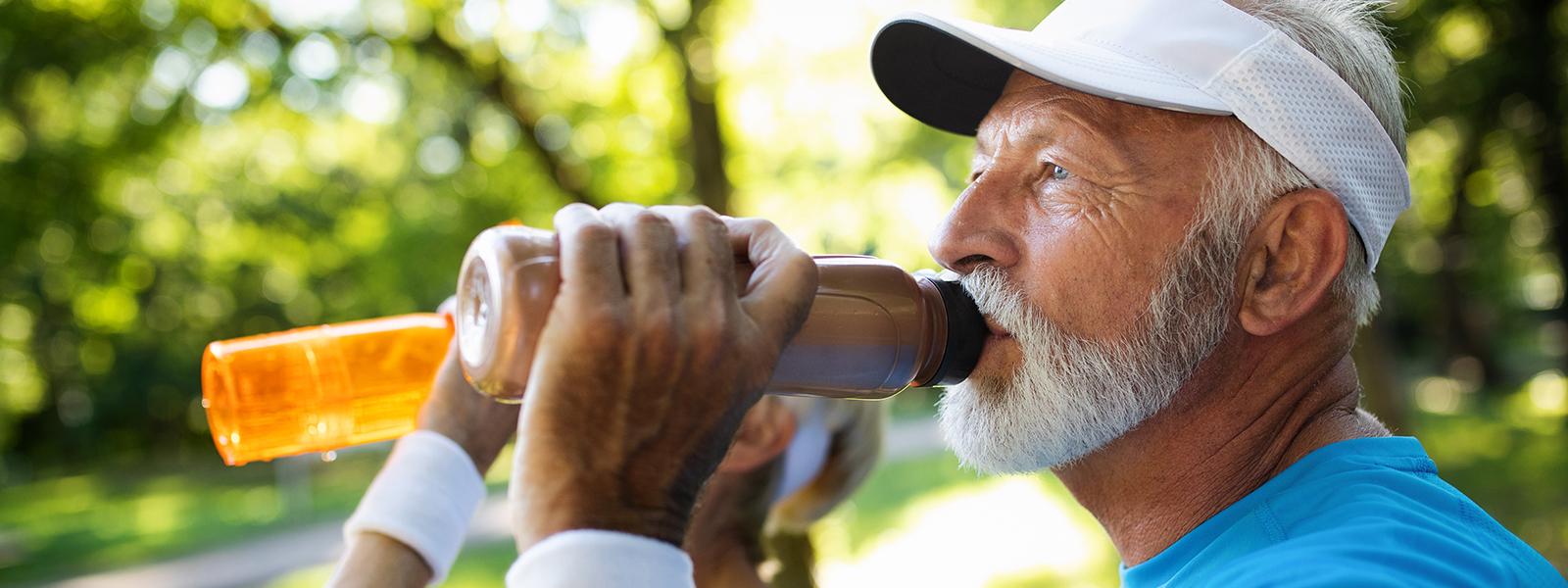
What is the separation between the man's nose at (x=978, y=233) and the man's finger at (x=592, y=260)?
0.59 metres

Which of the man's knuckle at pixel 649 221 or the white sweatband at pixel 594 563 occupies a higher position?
the man's knuckle at pixel 649 221

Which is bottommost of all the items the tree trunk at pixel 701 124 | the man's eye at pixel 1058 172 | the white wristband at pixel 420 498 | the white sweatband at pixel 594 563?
the tree trunk at pixel 701 124

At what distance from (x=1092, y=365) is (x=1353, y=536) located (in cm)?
35

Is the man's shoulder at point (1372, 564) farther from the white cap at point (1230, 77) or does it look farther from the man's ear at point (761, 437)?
the man's ear at point (761, 437)

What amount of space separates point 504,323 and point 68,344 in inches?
898

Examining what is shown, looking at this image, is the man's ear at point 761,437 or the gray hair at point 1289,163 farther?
the man's ear at point 761,437

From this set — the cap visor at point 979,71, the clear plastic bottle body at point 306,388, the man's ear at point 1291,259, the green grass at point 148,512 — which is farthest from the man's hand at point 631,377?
the green grass at point 148,512

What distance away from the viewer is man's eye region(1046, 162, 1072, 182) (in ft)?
4.99

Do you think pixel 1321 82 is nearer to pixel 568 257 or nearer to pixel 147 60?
pixel 568 257

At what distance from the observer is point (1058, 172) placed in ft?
5.03

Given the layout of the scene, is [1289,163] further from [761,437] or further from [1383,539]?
[761,437]

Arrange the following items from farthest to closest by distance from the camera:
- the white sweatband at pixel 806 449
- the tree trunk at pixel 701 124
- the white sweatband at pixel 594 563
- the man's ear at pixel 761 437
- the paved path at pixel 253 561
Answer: the paved path at pixel 253 561 < the tree trunk at pixel 701 124 < the white sweatband at pixel 806 449 < the man's ear at pixel 761 437 < the white sweatband at pixel 594 563

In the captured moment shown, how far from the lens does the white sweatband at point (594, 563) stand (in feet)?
3.15

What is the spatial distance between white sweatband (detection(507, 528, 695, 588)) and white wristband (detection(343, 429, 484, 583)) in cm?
95
